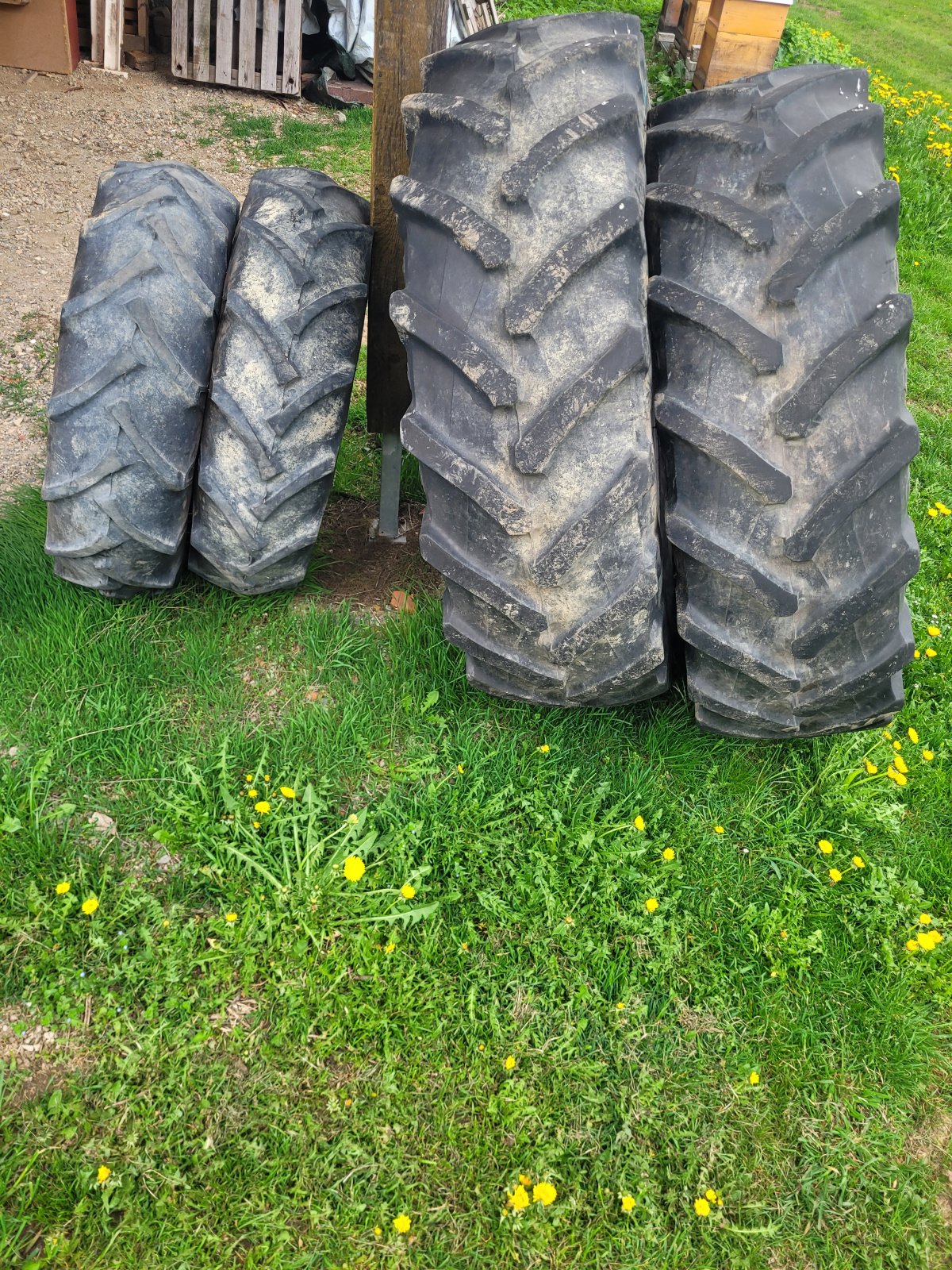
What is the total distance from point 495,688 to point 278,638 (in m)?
0.76

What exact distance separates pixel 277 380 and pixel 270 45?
6.38 m

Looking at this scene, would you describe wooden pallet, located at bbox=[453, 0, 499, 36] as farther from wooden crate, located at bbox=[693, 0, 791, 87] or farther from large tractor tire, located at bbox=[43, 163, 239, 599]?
large tractor tire, located at bbox=[43, 163, 239, 599]

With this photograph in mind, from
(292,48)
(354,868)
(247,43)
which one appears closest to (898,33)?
(292,48)

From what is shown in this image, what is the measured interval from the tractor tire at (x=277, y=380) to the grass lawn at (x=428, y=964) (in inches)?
13.4

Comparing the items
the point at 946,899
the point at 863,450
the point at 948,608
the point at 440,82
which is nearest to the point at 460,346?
the point at 440,82

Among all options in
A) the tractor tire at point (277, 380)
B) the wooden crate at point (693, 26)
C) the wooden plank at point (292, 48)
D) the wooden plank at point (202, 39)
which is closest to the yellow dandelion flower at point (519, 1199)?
the tractor tire at point (277, 380)

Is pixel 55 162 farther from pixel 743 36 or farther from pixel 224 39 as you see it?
pixel 743 36

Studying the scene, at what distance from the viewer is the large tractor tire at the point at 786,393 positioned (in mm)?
1704

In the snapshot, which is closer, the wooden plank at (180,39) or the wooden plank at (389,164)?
the wooden plank at (389,164)

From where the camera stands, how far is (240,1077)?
5.67 ft

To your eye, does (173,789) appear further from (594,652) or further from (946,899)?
(946,899)

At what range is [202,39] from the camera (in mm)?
7195

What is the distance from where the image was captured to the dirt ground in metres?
3.85

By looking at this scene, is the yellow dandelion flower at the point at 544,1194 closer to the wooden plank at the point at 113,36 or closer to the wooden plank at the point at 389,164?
the wooden plank at the point at 389,164
